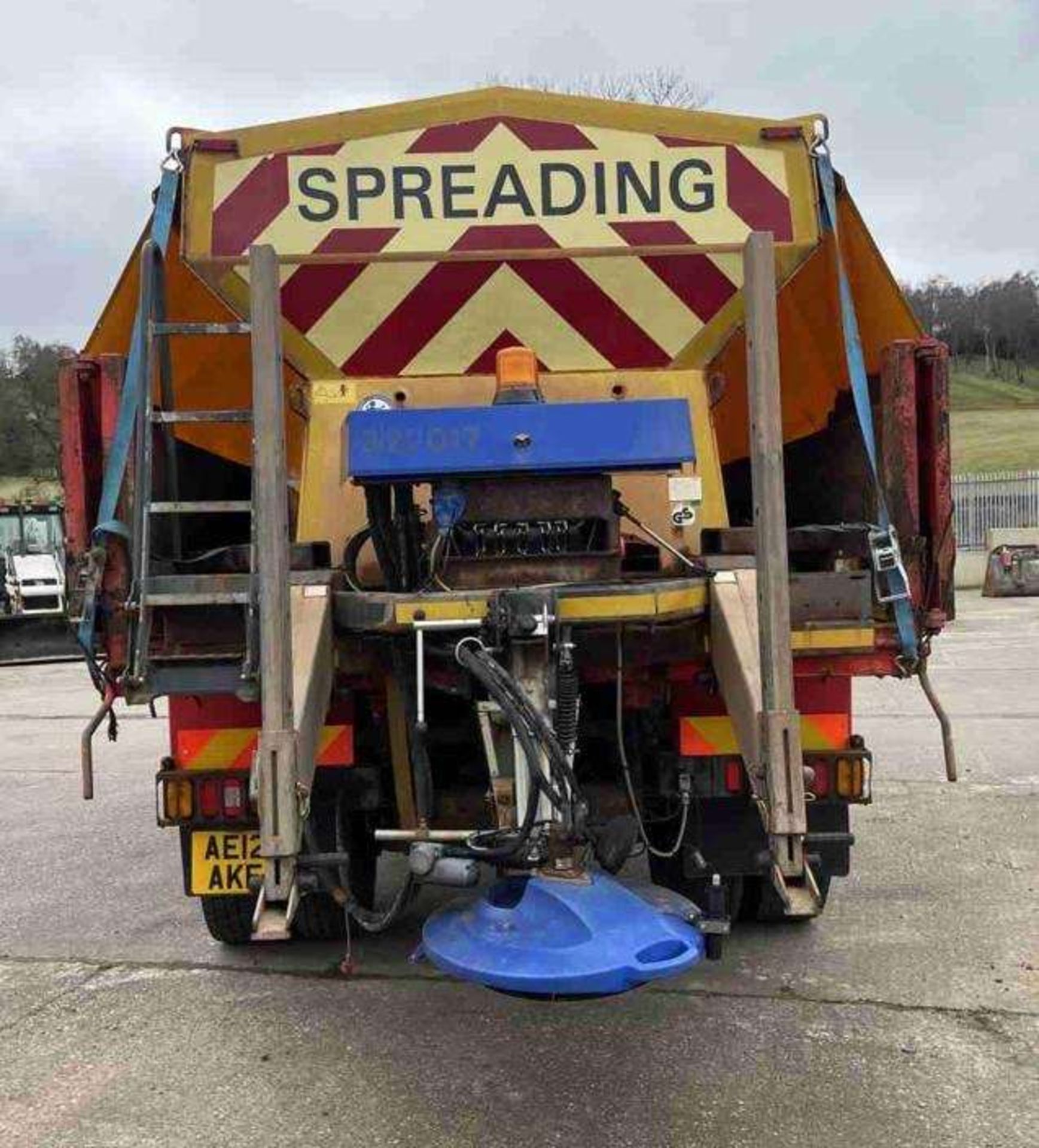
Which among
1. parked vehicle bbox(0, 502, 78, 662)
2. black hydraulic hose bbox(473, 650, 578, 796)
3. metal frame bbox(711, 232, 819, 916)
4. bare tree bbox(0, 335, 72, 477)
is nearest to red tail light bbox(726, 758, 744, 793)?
metal frame bbox(711, 232, 819, 916)

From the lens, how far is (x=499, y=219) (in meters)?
3.90

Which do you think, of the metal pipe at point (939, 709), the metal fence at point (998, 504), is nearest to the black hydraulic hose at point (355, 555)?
the metal pipe at point (939, 709)

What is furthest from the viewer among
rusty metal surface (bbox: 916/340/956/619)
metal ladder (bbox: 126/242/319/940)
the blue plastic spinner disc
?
rusty metal surface (bbox: 916/340/956/619)

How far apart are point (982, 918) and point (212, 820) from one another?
285 centimetres

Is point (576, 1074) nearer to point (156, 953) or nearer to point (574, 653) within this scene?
point (574, 653)

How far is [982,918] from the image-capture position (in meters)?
4.45

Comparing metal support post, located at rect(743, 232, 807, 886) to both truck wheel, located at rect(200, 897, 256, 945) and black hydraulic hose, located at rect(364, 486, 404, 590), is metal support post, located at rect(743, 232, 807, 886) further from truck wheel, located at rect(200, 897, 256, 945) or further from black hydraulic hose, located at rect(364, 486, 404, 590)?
truck wheel, located at rect(200, 897, 256, 945)

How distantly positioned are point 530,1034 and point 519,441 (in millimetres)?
1796

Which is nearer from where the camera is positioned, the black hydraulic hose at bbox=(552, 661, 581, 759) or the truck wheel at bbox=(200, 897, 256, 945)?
the black hydraulic hose at bbox=(552, 661, 581, 759)

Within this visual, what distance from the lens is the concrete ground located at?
2990mm

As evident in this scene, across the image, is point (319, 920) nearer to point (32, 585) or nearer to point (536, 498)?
point (536, 498)

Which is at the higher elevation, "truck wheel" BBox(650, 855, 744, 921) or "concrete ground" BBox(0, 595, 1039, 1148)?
"truck wheel" BBox(650, 855, 744, 921)

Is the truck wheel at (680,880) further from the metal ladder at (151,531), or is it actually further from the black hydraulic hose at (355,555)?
the metal ladder at (151,531)

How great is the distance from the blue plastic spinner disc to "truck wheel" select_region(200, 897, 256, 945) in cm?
143
